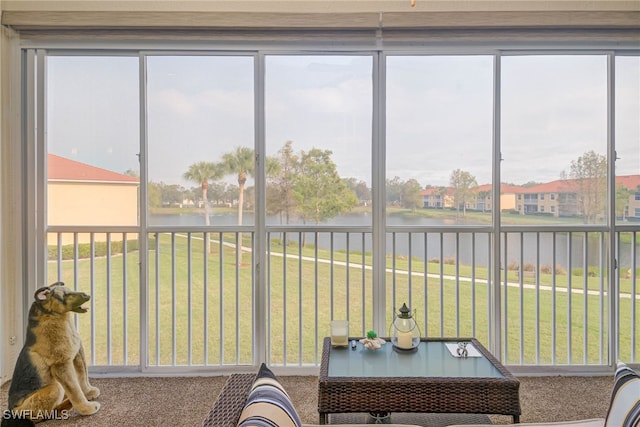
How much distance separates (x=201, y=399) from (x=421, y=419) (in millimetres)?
1393

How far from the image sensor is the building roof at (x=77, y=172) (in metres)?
2.76

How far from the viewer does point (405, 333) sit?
6.75ft

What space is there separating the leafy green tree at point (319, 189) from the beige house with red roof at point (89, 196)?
4.02 feet

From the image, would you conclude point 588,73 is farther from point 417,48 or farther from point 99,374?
point 99,374

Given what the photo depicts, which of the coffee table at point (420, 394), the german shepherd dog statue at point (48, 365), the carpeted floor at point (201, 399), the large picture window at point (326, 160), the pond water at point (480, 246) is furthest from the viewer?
the pond water at point (480, 246)

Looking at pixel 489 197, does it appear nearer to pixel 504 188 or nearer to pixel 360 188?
pixel 504 188

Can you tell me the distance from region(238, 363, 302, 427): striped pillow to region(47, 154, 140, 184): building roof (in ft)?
6.83

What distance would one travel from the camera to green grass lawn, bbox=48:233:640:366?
288 cm

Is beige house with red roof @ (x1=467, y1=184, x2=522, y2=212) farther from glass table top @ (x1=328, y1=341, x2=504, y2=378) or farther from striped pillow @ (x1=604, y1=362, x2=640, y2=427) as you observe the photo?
striped pillow @ (x1=604, y1=362, x2=640, y2=427)

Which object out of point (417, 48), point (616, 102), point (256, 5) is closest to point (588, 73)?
point (616, 102)

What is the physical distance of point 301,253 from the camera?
2895 mm

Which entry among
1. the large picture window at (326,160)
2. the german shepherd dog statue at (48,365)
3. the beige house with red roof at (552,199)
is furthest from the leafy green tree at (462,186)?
the german shepherd dog statue at (48,365)

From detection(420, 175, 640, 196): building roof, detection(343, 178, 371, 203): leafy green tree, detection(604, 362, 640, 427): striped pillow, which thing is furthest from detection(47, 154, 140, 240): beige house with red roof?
detection(604, 362, 640, 427): striped pillow

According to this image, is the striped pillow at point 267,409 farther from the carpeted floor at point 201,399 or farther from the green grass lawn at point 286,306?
the green grass lawn at point 286,306
